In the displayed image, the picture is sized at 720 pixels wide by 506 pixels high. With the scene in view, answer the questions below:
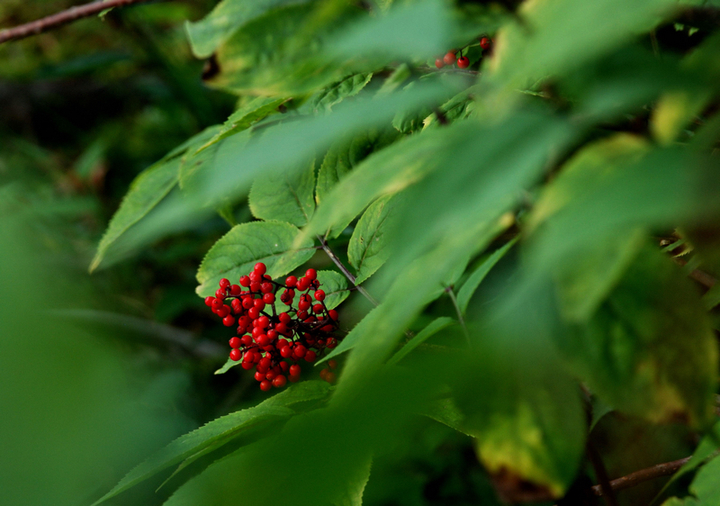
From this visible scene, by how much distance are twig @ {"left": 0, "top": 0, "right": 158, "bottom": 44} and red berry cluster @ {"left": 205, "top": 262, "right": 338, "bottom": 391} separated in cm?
34

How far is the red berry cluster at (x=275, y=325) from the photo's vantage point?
2.19ft

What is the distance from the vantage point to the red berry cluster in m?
0.67

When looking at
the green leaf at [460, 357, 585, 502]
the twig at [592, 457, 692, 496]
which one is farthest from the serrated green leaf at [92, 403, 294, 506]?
the twig at [592, 457, 692, 496]

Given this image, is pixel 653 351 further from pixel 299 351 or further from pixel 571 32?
pixel 299 351

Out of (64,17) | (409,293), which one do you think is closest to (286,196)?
(64,17)

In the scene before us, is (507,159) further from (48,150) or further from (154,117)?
(48,150)

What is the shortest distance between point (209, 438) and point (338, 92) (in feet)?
1.30

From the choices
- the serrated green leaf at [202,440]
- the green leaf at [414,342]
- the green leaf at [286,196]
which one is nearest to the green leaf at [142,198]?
the green leaf at [286,196]

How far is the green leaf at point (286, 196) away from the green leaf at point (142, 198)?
0.14 metres

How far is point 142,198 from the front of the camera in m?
0.83

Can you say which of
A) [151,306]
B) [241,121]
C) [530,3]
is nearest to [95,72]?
[151,306]

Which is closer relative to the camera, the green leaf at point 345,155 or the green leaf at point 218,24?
the green leaf at point 218,24

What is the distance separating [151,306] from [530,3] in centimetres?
231

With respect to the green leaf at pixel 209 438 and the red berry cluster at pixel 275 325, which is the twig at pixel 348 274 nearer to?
the red berry cluster at pixel 275 325
